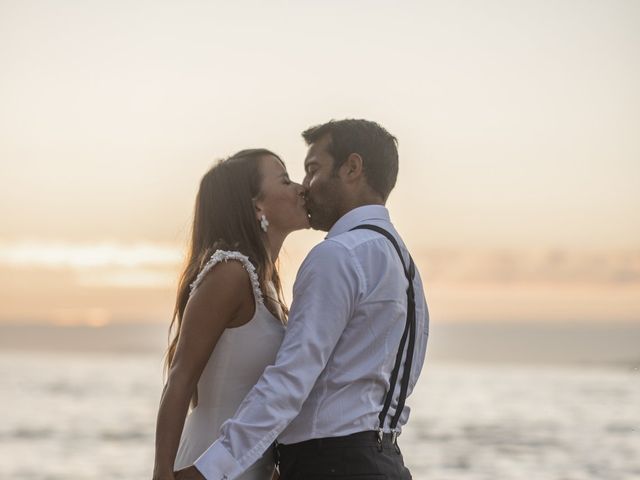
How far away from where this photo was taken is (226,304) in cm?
328

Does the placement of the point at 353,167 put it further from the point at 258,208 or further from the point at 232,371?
the point at 232,371

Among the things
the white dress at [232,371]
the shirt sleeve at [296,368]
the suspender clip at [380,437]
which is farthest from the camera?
the white dress at [232,371]

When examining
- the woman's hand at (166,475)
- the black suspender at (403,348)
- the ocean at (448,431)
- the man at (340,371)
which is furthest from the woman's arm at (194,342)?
the ocean at (448,431)

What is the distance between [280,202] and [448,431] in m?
15.1

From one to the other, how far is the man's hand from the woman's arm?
0.04 m

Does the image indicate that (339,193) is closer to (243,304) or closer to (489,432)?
(243,304)

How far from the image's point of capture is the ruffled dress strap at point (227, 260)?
330 cm

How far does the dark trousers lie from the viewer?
3.03 m

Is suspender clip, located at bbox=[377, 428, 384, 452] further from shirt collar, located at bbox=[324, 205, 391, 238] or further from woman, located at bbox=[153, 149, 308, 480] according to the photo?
shirt collar, located at bbox=[324, 205, 391, 238]

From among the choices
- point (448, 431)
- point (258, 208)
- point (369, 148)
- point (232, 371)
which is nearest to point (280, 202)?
point (258, 208)

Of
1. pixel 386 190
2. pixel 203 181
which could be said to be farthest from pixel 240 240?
pixel 386 190

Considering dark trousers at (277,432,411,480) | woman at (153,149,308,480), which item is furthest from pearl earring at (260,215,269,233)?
dark trousers at (277,432,411,480)

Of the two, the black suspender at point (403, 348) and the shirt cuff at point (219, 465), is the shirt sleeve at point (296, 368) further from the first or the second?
the black suspender at point (403, 348)

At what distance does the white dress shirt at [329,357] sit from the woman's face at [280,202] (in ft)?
1.67
